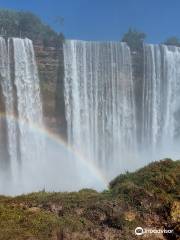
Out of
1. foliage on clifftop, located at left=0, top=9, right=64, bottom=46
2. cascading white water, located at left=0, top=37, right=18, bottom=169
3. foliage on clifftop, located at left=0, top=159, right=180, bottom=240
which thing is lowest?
foliage on clifftop, located at left=0, top=159, right=180, bottom=240

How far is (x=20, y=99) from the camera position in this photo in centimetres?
3409

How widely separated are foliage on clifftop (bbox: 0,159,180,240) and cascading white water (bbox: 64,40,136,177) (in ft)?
84.3

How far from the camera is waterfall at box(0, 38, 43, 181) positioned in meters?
33.0

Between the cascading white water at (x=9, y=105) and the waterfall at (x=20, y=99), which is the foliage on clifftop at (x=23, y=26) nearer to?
the waterfall at (x=20, y=99)

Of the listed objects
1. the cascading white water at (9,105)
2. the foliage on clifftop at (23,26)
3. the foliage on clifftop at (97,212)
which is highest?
the foliage on clifftop at (23,26)

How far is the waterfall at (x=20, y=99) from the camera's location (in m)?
33.0

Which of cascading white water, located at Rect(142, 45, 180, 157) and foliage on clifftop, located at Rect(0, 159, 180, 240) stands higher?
cascading white water, located at Rect(142, 45, 180, 157)

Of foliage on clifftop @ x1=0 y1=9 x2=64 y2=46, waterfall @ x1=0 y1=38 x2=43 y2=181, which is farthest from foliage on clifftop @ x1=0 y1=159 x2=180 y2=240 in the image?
foliage on clifftop @ x1=0 y1=9 x2=64 y2=46

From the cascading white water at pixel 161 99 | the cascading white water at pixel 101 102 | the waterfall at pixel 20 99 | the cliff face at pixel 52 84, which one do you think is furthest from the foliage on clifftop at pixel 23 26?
the waterfall at pixel 20 99

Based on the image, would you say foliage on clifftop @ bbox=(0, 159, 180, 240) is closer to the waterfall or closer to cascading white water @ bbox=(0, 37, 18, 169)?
cascading white water @ bbox=(0, 37, 18, 169)

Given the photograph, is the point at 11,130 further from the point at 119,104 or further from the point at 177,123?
the point at 177,123

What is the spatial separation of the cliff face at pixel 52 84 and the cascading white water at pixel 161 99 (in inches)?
316

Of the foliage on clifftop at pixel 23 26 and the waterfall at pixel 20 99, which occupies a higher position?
the foliage on clifftop at pixel 23 26

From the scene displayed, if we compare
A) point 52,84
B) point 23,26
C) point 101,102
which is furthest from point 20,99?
point 23,26
